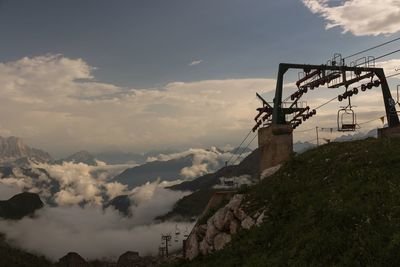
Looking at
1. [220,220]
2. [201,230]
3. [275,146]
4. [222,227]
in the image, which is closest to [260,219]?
[222,227]

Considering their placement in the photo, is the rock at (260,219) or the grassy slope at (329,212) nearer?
the grassy slope at (329,212)

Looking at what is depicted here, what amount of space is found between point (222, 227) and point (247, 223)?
3.92 metres

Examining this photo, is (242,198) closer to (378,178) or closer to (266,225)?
(266,225)

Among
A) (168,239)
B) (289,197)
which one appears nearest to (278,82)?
(289,197)

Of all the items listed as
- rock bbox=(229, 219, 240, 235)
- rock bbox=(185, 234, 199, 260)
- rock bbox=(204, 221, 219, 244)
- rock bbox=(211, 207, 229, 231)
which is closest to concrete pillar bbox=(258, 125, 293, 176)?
rock bbox=(211, 207, 229, 231)

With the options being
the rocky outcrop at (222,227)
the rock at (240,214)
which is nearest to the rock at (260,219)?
the rocky outcrop at (222,227)

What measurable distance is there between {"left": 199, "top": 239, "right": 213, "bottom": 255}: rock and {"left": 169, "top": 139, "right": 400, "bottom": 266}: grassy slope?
2.76 feet

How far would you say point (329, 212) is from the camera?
19422mm

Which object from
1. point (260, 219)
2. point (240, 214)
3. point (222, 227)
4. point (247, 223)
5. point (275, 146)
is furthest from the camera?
point (275, 146)

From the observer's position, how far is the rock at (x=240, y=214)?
2713 cm

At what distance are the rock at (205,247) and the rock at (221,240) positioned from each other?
605 millimetres

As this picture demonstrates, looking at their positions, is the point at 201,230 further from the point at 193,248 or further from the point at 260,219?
the point at 260,219

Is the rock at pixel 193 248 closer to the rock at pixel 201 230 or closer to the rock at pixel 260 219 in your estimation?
the rock at pixel 201 230

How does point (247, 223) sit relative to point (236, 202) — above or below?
below
